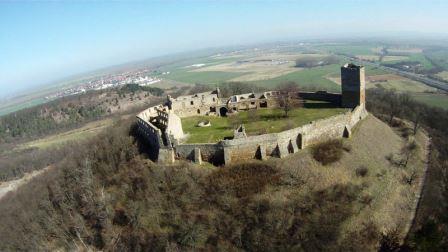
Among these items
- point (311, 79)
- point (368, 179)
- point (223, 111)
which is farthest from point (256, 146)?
point (311, 79)

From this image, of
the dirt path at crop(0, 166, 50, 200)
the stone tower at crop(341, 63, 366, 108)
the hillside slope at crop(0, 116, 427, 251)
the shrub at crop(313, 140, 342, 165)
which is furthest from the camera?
the dirt path at crop(0, 166, 50, 200)

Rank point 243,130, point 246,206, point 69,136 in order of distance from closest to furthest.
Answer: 1. point 246,206
2. point 243,130
3. point 69,136

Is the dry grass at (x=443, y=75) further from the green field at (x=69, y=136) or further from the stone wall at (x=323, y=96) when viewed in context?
the green field at (x=69, y=136)

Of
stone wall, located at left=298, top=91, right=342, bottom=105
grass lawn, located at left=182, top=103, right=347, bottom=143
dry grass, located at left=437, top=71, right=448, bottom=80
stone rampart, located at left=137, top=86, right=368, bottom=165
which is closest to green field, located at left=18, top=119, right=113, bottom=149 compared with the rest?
grass lawn, located at left=182, top=103, right=347, bottom=143

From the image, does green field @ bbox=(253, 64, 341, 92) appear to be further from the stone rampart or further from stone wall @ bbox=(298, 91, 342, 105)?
the stone rampart

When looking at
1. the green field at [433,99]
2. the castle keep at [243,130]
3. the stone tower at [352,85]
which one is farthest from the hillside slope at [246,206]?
the green field at [433,99]

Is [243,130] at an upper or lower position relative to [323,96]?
upper

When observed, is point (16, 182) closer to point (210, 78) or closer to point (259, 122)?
point (259, 122)
